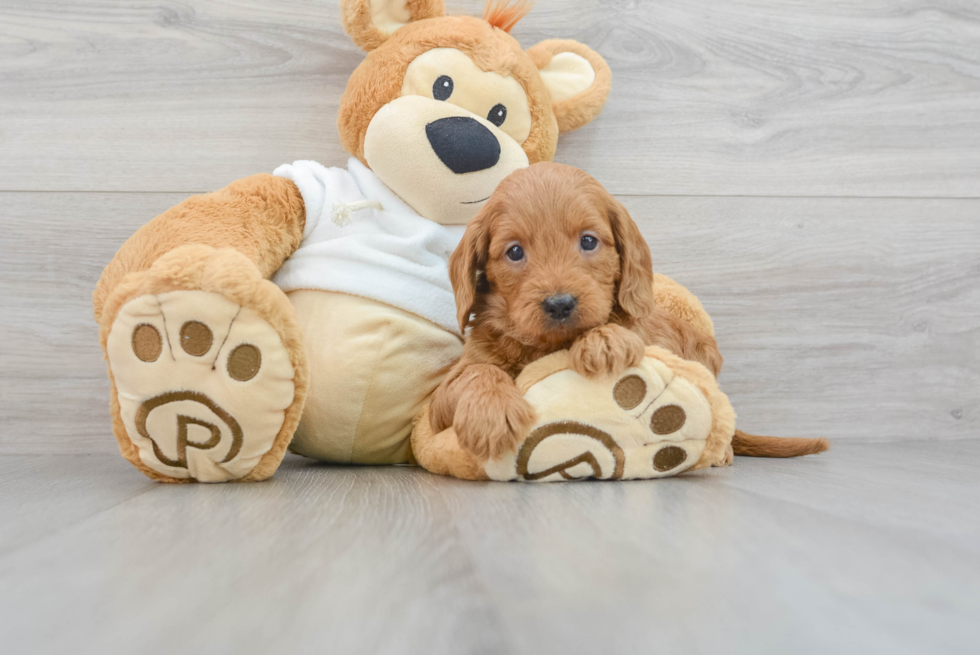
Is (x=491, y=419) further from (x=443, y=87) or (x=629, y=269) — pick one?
(x=443, y=87)

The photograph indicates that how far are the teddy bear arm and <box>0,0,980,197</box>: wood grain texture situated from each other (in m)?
0.27

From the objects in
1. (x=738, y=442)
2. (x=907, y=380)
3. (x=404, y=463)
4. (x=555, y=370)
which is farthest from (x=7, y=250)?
(x=907, y=380)

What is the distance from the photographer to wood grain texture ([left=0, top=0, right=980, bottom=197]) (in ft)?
3.87

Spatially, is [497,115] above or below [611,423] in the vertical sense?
above

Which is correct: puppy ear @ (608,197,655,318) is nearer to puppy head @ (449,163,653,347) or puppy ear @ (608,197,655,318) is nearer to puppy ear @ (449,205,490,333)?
puppy head @ (449,163,653,347)

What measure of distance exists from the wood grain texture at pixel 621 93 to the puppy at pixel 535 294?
49 centimetres

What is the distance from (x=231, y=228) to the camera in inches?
35.5

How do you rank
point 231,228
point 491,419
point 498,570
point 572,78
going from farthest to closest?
point 572,78
point 231,228
point 491,419
point 498,570

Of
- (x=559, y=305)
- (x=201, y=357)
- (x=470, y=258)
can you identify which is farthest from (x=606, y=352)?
(x=201, y=357)

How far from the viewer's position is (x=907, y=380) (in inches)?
52.1

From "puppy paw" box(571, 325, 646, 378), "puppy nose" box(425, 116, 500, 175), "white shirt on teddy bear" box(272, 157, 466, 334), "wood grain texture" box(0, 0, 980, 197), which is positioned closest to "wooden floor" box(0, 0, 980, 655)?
"wood grain texture" box(0, 0, 980, 197)

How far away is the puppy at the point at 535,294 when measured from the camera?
745 mm

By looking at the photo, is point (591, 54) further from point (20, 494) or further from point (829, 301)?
point (20, 494)

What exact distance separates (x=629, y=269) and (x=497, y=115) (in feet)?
1.21
